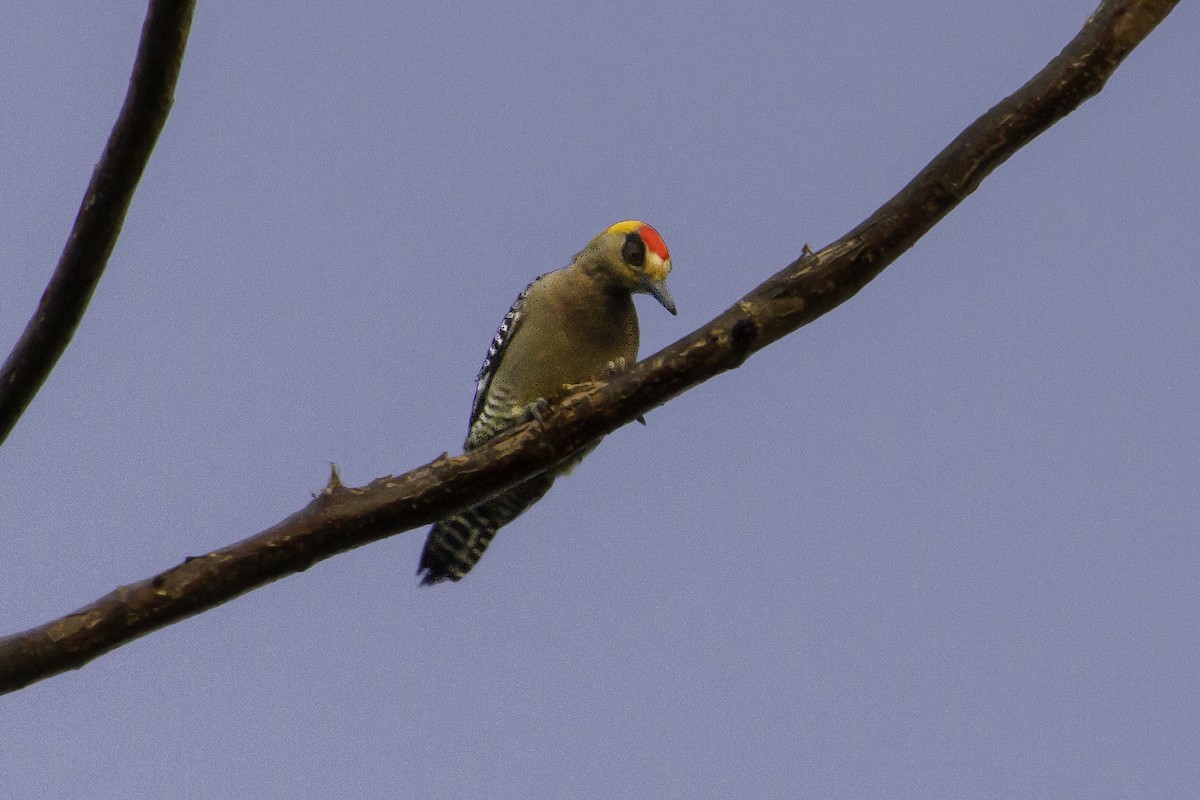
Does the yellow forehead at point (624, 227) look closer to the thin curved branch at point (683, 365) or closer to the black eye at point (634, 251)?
the black eye at point (634, 251)

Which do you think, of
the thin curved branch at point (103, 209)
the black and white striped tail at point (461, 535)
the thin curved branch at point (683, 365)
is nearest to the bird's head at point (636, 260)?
the black and white striped tail at point (461, 535)

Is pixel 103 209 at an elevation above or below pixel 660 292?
below

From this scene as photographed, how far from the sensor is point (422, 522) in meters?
5.44

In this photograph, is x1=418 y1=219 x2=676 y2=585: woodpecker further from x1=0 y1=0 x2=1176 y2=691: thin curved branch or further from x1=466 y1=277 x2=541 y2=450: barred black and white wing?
Answer: x1=0 y1=0 x2=1176 y2=691: thin curved branch

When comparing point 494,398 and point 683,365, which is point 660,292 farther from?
point 683,365

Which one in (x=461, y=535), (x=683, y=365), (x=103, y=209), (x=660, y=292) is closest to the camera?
(x=103, y=209)

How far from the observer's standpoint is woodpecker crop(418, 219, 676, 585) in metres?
8.51

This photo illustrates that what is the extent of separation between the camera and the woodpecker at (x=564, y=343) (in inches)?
335

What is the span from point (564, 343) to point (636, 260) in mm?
739

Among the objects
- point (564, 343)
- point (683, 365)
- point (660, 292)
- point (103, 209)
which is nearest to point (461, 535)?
point (564, 343)

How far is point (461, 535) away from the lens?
876 centimetres

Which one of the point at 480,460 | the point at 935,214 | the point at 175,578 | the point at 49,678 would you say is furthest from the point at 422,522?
the point at 935,214

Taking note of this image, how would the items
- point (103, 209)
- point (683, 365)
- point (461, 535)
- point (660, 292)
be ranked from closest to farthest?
point (103, 209) < point (683, 365) < point (660, 292) < point (461, 535)

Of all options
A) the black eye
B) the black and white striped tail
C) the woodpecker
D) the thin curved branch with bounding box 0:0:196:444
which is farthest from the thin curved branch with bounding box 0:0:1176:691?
the black and white striped tail
